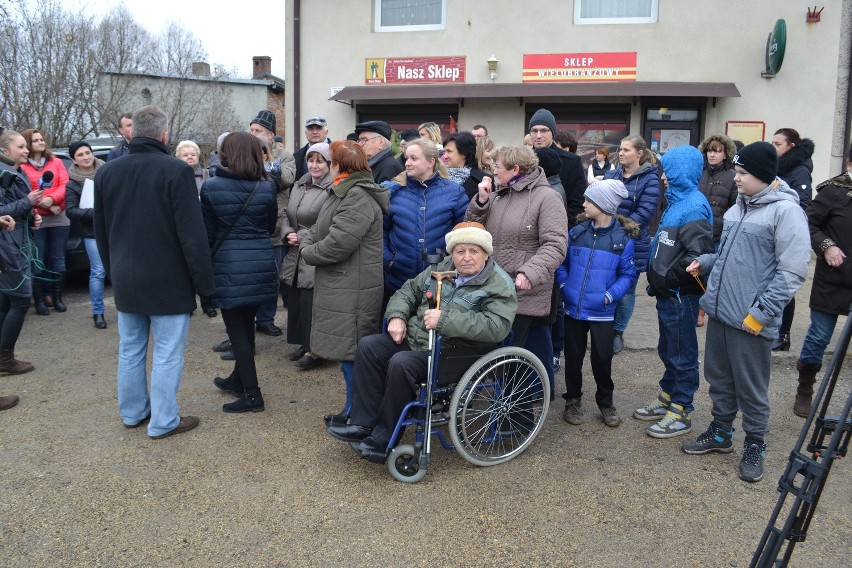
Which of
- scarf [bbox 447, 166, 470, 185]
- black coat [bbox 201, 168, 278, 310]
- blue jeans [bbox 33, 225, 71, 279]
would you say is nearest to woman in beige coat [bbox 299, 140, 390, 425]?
black coat [bbox 201, 168, 278, 310]

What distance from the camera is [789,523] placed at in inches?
80.0

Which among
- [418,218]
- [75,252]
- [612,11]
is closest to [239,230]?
[418,218]

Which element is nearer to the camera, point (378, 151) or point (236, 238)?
point (236, 238)

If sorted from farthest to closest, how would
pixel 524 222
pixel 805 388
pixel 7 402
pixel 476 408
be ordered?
pixel 805 388
pixel 7 402
pixel 524 222
pixel 476 408

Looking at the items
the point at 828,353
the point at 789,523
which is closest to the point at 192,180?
the point at 789,523

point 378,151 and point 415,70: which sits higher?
point 415,70

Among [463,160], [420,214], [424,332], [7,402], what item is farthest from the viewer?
[463,160]

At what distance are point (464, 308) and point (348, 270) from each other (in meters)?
0.84

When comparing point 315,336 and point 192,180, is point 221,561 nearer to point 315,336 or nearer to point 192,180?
point 315,336

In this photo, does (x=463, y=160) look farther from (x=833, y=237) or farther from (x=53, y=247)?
(x=53, y=247)

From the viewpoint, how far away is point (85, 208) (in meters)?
6.82

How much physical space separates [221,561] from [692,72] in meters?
11.5

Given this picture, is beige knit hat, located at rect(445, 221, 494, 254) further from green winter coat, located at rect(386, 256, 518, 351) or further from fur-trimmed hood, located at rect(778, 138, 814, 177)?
fur-trimmed hood, located at rect(778, 138, 814, 177)

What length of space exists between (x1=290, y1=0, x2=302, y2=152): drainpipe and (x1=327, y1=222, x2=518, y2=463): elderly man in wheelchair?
34.7ft
